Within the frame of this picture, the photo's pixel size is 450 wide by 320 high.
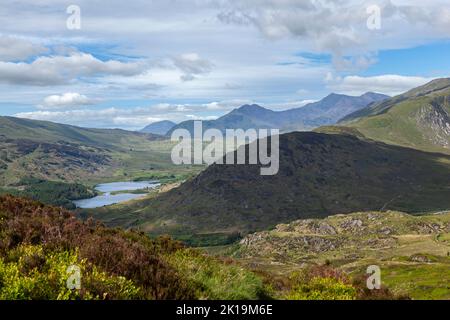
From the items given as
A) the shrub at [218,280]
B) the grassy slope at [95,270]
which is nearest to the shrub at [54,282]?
the grassy slope at [95,270]

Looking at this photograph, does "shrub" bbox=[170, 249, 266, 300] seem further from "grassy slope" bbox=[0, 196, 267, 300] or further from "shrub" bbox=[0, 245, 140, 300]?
"shrub" bbox=[0, 245, 140, 300]

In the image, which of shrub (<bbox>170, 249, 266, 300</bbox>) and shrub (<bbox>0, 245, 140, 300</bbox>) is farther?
shrub (<bbox>170, 249, 266, 300</bbox>)

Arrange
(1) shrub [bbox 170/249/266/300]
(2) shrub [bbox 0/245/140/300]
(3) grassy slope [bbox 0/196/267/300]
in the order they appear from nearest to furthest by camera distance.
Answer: (2) shrub [bbox 0/245/140/300]
(3) grassy slope [bbox 0/196/267/300]
(1) shrub [bbox 170/249/266/300]

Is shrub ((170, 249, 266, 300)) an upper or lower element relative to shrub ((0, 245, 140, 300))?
lower

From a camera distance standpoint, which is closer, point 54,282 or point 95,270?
point 54,282

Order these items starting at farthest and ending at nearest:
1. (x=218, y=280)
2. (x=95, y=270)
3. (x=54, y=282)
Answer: (x=218, y=280) < (x=95, y=270) < (x=54, y=282)

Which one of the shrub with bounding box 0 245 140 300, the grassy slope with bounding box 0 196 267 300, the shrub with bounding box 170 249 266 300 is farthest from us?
the shrub with bounding box 170 249 266 300

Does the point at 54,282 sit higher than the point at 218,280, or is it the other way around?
the point at 54,282

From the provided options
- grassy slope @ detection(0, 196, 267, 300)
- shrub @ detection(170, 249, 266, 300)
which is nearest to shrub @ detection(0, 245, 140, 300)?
grassy slope @ detection(0, 196, 267, 300)

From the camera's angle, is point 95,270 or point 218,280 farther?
point 218,280

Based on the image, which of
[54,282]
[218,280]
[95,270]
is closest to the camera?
[54,282]

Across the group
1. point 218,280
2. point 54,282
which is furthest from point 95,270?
point 218,280

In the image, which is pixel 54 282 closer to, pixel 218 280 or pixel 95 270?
pixel 95 270
